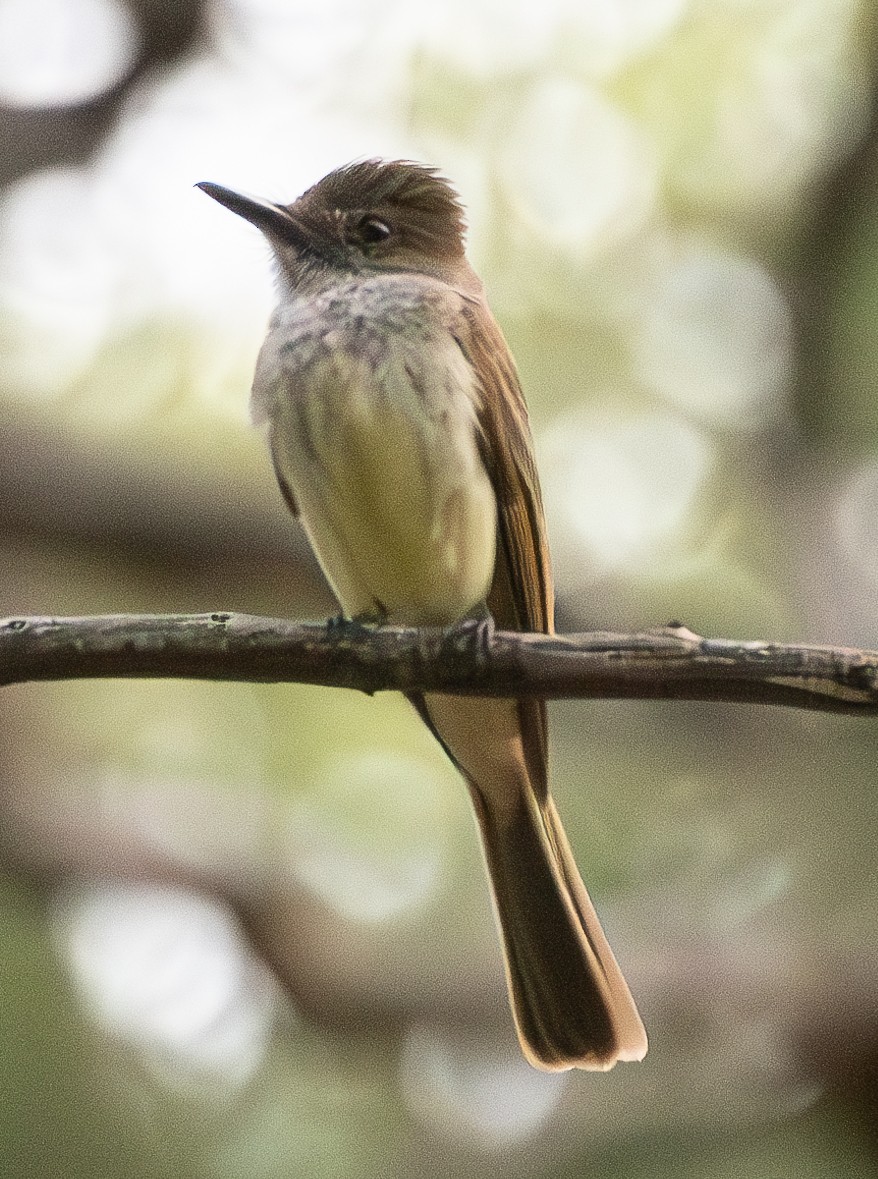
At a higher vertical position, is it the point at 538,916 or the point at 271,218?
the point at 271,218

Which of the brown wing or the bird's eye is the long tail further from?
the bird's eye

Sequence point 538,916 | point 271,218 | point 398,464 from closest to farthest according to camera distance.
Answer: point 398,464 < point 538,916 < point 271,218

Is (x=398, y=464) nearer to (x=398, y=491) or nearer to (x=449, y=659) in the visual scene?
(x=398, y=491)

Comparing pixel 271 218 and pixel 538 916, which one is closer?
pixel 538 916

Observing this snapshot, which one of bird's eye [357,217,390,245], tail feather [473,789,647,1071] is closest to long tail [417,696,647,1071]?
tail feather [473,789,647,1071]

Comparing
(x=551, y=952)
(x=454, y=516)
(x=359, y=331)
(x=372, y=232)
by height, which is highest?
(x=372, y=232)

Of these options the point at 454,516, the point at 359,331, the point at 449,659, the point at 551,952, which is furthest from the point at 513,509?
the point at 551,952

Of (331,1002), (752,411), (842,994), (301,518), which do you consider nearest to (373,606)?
(301,518)

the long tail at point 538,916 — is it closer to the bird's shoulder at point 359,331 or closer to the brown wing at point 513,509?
the brown wing at point 513,509
